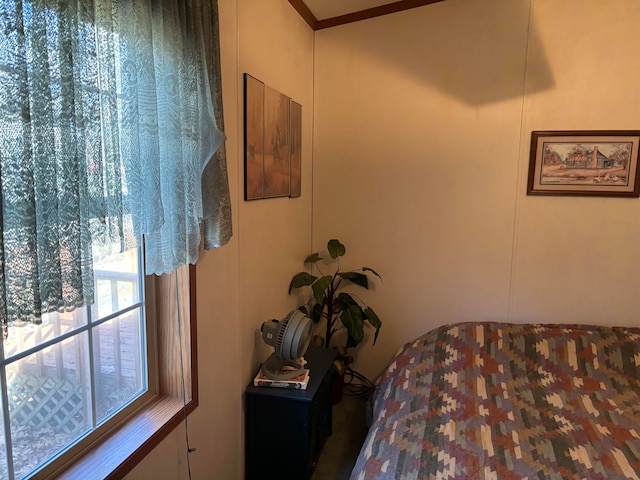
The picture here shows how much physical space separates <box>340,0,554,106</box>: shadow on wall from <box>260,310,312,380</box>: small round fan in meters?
1.80

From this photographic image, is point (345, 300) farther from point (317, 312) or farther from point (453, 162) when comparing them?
point (453, 162)

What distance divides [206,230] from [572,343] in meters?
2.13

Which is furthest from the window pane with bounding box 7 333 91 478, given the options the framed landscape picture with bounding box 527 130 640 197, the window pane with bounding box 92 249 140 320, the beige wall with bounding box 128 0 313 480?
the framed landscape picture with bounding box 527 130 640 197

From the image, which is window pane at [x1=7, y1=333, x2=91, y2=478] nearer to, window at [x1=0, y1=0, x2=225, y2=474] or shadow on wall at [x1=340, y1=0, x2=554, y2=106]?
window at [x1=0, y1=0, x2=225, y2=474]

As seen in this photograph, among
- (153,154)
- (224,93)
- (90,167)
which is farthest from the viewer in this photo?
(224,93)

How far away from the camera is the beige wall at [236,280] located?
166 centimetres

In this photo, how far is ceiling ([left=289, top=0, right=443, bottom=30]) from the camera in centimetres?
260

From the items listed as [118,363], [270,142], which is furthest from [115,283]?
[270,142]

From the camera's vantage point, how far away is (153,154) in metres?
1.15

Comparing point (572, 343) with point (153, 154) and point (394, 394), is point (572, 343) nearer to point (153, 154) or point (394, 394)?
point (394, 394)

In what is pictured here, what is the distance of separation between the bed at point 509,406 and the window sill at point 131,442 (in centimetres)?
75

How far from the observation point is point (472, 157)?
272 cm

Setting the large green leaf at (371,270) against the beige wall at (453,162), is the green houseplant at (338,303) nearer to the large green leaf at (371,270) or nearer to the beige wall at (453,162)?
the large green leaf at (371,270)

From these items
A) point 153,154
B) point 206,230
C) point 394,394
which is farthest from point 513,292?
point 153,154
